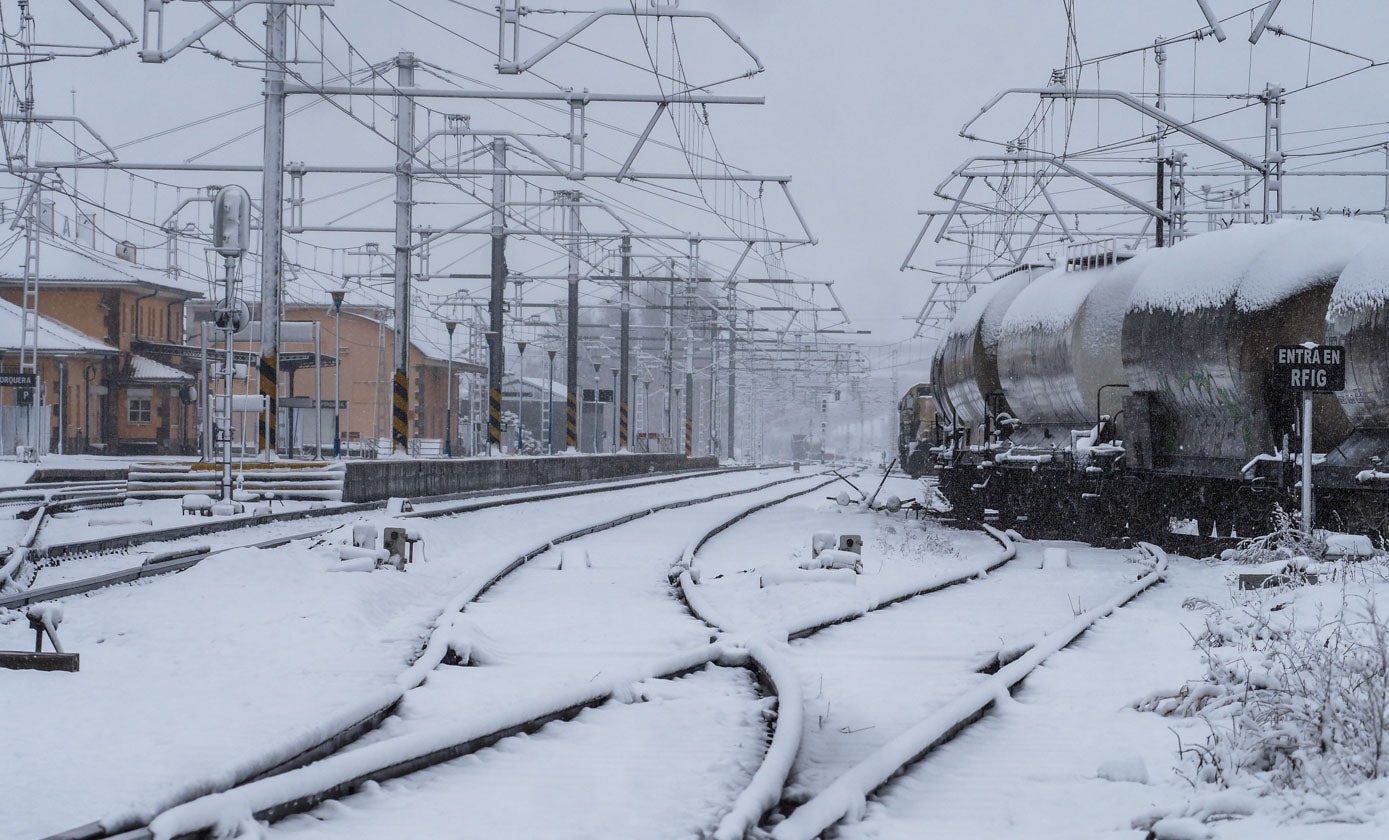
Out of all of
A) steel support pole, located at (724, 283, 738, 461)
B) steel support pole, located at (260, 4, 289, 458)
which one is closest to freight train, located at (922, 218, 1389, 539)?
steel support pole, located at (260, 4, 289, 458)

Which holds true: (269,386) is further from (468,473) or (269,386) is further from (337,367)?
(337,367)

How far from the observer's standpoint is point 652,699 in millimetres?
7418

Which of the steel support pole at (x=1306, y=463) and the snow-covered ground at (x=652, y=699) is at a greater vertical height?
the steel support pole at (x=1306, y=463)

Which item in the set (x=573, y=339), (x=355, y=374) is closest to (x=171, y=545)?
(x=573, y=339)

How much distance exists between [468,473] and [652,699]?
27386 mm

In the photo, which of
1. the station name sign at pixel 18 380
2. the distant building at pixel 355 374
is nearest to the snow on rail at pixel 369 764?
the station name sign at pixel 18 380

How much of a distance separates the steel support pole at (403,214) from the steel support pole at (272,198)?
12.1 ft

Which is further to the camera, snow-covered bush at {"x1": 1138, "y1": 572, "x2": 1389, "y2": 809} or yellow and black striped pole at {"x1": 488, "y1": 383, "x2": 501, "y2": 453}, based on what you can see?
yellow and black striped pole at {"x1": 488, "y1": 383, "x2": 501, "y2": 453}

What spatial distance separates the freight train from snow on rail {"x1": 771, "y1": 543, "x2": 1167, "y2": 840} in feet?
21.0

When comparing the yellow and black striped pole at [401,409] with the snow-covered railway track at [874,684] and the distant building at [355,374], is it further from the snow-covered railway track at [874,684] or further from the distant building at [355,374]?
the distant building at [355,374]

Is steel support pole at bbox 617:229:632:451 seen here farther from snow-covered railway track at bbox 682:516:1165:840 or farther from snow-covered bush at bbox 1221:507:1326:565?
snow-covered railway track at bbox 682:516:1165:840

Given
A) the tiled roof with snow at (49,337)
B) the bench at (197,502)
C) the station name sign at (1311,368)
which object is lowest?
the bench at (197,502)

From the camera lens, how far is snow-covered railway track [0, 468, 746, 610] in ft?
36.3

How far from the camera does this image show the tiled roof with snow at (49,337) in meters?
50.2
